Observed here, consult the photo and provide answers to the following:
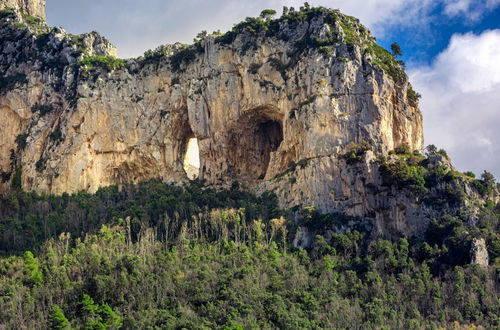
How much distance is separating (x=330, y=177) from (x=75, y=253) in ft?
83.1

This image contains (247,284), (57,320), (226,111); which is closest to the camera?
(57,320)

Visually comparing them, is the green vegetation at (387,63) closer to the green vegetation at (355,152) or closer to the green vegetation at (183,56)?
the green vegetation at (355,152)

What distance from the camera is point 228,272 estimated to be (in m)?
81.5

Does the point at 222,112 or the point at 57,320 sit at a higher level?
the point at 222,112

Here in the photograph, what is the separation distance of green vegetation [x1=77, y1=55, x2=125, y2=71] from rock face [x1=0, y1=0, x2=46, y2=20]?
1662 centimetres

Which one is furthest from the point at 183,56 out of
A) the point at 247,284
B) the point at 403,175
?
the point at 247,284

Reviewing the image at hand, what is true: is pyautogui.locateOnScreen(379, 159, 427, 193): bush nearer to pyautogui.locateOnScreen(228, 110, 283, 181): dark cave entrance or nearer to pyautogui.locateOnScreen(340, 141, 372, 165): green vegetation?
pyautogui.locateOnScreen(340, 141, 372, 165): green vegetation

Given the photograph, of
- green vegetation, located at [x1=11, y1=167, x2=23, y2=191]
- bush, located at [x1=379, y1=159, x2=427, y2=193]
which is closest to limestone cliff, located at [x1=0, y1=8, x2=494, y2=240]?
green vegetation, located at [x1=11, y1=167, x2=23, y2=191]

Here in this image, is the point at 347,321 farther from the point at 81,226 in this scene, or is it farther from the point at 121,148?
the point at 121,148

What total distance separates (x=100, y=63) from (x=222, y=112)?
53.4 ft

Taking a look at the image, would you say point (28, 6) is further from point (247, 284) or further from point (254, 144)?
point (247, 284)

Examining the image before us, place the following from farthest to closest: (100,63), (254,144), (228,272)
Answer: (100,63) < (254,144) < (228,272)

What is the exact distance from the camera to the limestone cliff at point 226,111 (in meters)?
93.8

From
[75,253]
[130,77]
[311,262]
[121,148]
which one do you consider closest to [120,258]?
[75,253]
